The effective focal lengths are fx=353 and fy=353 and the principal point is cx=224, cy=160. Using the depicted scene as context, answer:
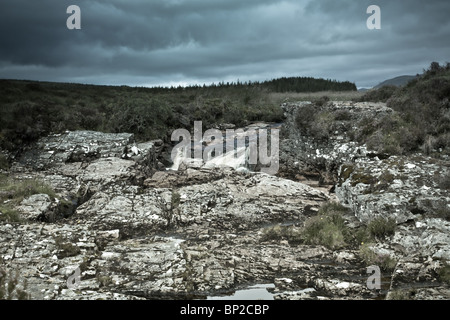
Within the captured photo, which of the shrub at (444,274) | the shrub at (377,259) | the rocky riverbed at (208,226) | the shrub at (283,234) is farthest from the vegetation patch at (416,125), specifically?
the shrub at (444,274)

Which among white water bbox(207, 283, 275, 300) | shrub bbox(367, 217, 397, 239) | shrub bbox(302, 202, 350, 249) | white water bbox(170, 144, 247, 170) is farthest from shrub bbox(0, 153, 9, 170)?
shrub bbox(367, 217, 397, 239)

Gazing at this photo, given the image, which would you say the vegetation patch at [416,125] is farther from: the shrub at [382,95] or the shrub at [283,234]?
the shrub at [283,234]

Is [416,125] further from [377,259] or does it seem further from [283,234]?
[377,259]

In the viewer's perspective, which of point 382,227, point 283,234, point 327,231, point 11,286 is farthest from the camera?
point 283,234

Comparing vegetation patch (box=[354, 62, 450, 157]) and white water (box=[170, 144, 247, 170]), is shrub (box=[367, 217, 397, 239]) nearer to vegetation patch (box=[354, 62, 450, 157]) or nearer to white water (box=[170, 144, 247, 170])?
vegetation patch (box=[354, 62, 450, 157])

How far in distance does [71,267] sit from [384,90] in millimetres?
23463

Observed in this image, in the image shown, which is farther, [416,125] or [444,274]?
[416,125]

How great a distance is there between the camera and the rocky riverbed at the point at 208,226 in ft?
24.3

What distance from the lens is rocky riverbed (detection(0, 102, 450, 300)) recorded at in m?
7.39

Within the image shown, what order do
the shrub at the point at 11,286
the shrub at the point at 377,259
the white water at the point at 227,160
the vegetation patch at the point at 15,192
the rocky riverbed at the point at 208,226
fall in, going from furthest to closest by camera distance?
the white water at the point at 227,160 < the vegetation patch at the point at 15,192 < the shrub at the point at 377,259 < the rocky riverbed at the point at 208,226 < the shrub at the point at 11,286

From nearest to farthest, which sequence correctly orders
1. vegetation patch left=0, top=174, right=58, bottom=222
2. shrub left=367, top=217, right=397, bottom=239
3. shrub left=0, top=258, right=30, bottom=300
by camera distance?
shrub left=0, top=258, right=30, bottom=300 → shrub left=367, top=217, right=397, bottom=239 → vegetation patch left=0, top=174, right=58, bottom=222

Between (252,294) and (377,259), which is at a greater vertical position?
(377,259)

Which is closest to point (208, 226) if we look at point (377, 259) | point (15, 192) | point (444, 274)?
point (377, 259)

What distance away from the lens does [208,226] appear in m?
11.2
